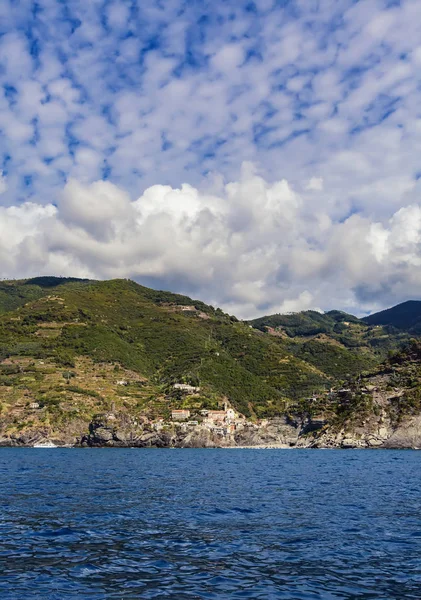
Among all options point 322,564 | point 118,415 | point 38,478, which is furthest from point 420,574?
point 118,415

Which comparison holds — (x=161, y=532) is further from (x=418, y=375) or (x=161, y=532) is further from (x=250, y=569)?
(x=418, y=375)

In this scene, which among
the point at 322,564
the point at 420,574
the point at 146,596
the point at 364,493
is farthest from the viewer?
the point at 364,493

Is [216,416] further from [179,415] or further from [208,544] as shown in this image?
[208,544]

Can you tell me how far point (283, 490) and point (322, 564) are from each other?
24857mm

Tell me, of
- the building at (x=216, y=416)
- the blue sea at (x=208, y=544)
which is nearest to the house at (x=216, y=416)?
the building at (x=216, y=416)

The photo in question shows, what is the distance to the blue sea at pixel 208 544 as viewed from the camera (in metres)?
16.4

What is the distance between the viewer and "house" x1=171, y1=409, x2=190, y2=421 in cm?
18675

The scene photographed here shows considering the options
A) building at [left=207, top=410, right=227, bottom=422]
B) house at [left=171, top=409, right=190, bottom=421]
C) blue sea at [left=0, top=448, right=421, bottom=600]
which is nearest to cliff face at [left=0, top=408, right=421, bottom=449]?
house at [left=171, top=409, right=190, bottom=421]

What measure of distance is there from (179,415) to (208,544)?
169 m

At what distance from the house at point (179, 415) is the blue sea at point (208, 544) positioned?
147072 mm

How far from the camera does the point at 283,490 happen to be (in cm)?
4350

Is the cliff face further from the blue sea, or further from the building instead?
the blue sea

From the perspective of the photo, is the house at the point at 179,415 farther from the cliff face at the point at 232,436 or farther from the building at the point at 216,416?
the building at the point at 216,416

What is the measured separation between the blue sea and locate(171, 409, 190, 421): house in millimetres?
147072
